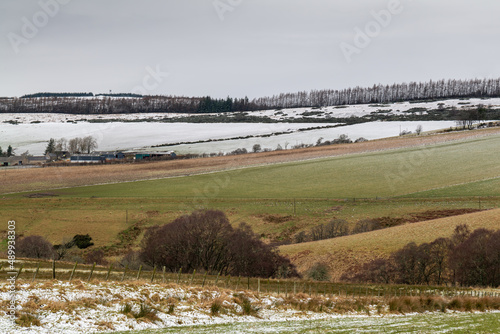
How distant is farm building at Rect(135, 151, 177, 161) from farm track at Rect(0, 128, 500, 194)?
12.0 m

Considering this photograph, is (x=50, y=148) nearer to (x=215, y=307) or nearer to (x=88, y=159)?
(x=88, y=159)

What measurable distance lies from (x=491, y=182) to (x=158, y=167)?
2865 inches

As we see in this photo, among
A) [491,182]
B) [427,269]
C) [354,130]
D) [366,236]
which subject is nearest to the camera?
[427,269]

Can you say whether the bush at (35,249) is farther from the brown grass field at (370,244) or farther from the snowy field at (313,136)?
the snowy field at (313,136)

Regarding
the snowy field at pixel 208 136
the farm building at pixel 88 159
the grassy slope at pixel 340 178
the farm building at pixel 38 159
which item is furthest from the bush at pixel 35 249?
the farm building at pixel 38 159

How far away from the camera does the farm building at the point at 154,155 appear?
137 metres

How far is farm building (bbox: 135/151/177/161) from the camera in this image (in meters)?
137

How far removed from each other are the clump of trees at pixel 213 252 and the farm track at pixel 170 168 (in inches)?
2101

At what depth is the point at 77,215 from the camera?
258 ft

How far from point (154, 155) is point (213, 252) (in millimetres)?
93376

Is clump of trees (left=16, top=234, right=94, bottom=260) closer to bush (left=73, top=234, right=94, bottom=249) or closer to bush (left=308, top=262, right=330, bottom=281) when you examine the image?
bush (left=73, top=234, right=94, bottom=249)

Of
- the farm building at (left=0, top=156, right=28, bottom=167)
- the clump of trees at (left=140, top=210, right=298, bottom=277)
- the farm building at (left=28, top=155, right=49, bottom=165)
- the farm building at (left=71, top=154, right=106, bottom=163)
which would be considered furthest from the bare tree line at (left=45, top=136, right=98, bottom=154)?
the clump of trees at (left=140, top=210, right=298, bottom=277)

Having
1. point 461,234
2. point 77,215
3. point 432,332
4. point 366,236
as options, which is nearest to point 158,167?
point 77,215

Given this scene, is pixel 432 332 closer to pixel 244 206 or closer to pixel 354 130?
pixel 244 206
